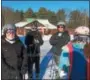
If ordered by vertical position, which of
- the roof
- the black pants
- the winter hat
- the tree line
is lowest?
the black pants

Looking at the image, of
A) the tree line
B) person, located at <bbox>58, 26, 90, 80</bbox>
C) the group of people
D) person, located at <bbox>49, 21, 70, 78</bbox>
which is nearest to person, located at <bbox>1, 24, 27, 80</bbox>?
the group of people

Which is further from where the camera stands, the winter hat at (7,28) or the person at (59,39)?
the person at (59,39)

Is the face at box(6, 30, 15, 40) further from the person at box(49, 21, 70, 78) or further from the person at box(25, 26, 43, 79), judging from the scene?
the person at box(49, 21, 70, 78)

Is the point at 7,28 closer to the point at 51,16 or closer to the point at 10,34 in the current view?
the point at 10,34

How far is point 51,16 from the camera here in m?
7.24

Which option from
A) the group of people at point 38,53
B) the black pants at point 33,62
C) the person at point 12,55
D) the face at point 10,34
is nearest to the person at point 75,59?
the group of people at point 38,53

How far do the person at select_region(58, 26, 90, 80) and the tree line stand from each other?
0.34 feet

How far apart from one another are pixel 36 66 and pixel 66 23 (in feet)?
2.10

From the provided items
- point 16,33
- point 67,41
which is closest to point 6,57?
point 16,33

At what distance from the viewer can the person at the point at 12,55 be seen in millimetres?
7207

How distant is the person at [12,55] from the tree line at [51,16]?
11cm

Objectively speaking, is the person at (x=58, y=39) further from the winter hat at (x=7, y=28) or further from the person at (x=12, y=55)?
the winter hat at (x=7, y=28)

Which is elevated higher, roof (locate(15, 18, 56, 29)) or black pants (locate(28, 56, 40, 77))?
roof (locate(15, 18, 56, 29))

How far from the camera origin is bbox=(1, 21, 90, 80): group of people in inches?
285
